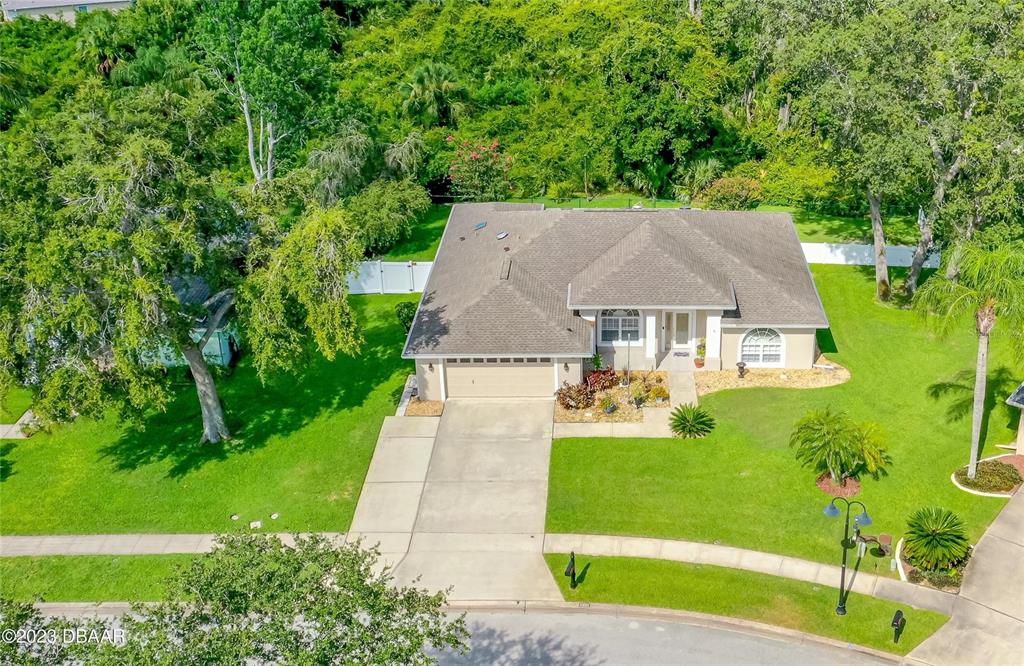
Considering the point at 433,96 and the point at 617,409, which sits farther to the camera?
the point at 433,96

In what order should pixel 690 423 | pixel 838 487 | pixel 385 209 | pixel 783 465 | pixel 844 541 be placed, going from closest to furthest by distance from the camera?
1. pixel 844 541
2. pixel 838 487
3. pixel 783 465
4. pixel 690 423
5. pixel 385 209

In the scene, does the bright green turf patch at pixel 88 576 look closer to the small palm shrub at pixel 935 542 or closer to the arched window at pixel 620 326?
the arched window at pixel 620 326

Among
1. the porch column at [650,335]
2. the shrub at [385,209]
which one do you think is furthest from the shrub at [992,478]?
the shrub at [385,209]

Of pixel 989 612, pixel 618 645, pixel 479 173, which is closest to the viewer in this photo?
pixel 618 645

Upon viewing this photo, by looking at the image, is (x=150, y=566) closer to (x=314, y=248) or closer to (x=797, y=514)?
(x=314, y=248)


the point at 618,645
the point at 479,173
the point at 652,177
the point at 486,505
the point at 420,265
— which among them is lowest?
Answer: the point at 618,645

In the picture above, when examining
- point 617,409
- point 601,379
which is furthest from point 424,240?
point 617,409

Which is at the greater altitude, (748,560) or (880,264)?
(880,264)

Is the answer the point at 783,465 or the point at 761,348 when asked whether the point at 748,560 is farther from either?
the point at 761,348
